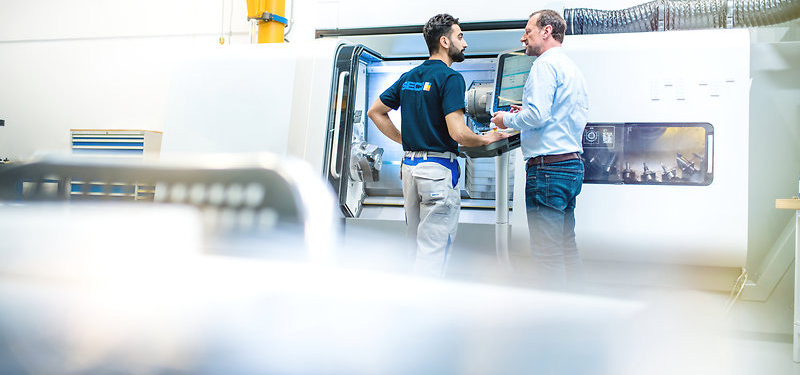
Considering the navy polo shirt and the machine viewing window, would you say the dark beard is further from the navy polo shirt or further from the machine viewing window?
the machine viewing window

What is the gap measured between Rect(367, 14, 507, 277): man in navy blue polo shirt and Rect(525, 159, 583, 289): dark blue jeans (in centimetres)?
30

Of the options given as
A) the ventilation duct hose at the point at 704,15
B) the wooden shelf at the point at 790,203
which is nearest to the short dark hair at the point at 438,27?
the ventilation duct hose at the point at 704,15

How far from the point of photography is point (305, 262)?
53cm

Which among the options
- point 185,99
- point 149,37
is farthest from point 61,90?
point 185,99

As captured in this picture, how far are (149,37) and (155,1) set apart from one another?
1.05 ft

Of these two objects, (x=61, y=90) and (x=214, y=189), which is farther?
(x=61, y=90)

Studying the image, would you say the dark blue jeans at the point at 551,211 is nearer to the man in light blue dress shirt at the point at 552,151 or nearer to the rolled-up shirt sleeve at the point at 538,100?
the man in light blue dress shirt at the point at 552,151

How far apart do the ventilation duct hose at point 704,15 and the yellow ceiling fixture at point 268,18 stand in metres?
2.12

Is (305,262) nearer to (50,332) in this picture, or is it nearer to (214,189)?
(214,189)

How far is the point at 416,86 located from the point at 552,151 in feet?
1.93

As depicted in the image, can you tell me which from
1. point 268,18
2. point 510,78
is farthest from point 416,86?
point 268,18

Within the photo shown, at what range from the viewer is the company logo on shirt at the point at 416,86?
239cm

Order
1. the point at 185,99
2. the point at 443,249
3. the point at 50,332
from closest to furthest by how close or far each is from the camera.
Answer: the point at 50,332, the point at 443,249, the point at 185,99

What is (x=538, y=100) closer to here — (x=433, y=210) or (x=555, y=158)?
(x=555, y=158)
